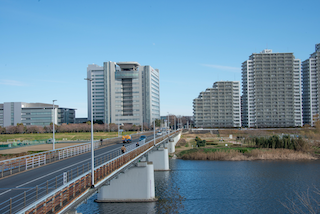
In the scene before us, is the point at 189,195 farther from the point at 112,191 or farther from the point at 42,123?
→ the point at 42,123

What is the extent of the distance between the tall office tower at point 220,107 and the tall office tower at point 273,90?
27.7 feet

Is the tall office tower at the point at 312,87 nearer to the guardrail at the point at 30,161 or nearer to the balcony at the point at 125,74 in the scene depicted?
the balcony at the point at 125,74

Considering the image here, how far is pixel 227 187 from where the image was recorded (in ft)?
132

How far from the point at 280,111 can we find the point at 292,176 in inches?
4803

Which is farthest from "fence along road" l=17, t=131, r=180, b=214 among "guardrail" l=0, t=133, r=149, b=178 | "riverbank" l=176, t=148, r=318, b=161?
"riverbank" l=176, t=148, r=318, b=161

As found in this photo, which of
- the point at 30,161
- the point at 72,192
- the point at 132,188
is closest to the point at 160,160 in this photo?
the point at 132,188

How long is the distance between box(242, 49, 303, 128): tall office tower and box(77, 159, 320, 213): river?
10289 cm

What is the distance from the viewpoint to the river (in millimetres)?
31547

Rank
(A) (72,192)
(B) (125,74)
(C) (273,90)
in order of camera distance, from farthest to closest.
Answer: (B) (125,74) < (C) (273,90) < (A) (72,192)

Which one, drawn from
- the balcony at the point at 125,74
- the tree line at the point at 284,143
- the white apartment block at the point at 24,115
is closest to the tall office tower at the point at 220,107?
the balcony at the point at 125,74

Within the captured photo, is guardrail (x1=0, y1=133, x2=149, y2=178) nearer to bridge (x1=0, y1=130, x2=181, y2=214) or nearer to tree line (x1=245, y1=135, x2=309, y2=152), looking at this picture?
bridge (x1=0, y1=130, x2=181, y2=214)

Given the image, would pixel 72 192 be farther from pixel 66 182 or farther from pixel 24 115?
pixel 24 115

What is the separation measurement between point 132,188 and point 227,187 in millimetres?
14631

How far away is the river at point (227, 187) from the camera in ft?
104
